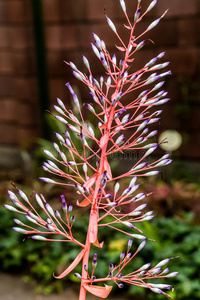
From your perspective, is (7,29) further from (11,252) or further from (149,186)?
(11,252)

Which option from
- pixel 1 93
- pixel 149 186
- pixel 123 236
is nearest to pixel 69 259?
pixel 123 236

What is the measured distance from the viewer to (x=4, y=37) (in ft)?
15.2

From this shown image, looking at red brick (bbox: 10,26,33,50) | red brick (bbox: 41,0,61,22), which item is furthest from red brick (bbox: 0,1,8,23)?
red brick (bbox: 41,0,61,22)

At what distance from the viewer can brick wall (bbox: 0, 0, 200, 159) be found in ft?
12.6

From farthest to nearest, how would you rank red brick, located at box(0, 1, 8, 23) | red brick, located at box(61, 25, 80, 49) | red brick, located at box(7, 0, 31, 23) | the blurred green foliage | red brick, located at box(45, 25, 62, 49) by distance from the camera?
red brick, located at box(0, 1, 8, 23), red brick, located at box(7, 0, 31, 23), red brick, located at box(45, 25, 62, 49), red brick, located at box(61, 25, 80, 49), the blurred green foliage

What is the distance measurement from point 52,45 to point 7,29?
0.67 meters

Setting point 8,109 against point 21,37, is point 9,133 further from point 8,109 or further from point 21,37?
point 21,37

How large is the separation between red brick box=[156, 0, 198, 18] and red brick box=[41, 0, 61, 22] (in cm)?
109

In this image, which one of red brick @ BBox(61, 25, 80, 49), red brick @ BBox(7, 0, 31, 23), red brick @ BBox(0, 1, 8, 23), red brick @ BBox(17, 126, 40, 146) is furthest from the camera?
red brick @ BBox(17, 126, 40, 146)

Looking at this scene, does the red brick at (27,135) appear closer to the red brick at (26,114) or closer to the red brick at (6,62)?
the red brick at (26,114)

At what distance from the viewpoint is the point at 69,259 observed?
2744 millimetres

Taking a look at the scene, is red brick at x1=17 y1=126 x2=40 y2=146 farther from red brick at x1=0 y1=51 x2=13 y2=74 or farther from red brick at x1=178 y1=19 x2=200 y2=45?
red brick at x1=178 y1=19 x2=200 y2=45

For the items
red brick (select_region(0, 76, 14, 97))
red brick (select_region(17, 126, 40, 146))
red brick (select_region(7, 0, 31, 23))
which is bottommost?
red brick (select_region(17, 126, 40, 146))

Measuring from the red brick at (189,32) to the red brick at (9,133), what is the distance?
2.21 m
